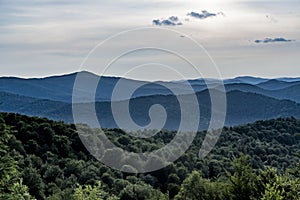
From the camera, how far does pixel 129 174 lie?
191ft

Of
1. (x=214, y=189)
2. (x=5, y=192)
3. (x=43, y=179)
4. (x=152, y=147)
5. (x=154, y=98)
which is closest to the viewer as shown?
(x=5, y=192)

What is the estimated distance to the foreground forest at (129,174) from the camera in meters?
21.7

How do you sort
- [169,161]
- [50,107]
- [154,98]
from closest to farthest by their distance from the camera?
[169,161] < [154,98] < [50,107]

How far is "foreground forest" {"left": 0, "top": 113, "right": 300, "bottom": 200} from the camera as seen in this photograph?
21.7 metres

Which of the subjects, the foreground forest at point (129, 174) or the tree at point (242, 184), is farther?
the foreground forest at point (129, 174)

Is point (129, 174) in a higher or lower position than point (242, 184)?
lower

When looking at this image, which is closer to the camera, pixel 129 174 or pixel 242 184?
pixel 242 184

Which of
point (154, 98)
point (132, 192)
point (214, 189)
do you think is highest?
point (154, 98)

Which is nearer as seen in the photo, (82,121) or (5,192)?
(5,192)

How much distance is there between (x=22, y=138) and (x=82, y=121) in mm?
9476

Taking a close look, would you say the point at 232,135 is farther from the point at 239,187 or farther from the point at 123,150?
the point at 239,187

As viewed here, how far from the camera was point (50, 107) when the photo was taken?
653 feet

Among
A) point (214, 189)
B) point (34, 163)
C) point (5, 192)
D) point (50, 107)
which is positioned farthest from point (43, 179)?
point (50, 107)

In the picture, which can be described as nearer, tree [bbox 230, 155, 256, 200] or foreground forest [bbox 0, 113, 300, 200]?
tree [bbox 230, 155, 256, 200]
